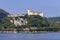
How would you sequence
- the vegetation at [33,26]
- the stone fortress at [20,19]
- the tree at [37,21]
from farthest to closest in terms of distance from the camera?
the stone fortress at [20,19]
the tree at [37,21]
the vegetation at [33,26]

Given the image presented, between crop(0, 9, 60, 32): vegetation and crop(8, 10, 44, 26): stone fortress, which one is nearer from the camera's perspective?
crop(0, 9, 60, 32): vegetation

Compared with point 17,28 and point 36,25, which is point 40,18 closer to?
point 36,25

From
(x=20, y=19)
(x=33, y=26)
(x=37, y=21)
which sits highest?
(x=20, y=19)

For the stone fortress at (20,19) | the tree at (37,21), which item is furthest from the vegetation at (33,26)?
the stone fortress at (20,19)

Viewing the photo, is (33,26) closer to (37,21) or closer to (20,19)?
(37,21)

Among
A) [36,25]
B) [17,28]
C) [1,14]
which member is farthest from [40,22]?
[1,14]

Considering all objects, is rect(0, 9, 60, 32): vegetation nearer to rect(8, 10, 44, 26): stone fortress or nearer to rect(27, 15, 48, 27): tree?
rect(27, 15, 48, 27): tree

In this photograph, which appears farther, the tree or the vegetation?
the tree

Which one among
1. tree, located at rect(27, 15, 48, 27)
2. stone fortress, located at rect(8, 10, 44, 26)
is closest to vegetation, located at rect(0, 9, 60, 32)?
tree, located at rect(27, 15, 48, 27)

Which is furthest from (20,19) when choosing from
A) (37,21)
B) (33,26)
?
(33,26)

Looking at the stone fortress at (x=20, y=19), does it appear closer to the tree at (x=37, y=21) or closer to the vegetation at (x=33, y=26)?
the vegetation at (x=33, y=26)

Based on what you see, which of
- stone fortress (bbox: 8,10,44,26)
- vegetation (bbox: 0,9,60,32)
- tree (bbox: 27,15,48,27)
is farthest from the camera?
stone fortress (bbox: 8,10,44,26)

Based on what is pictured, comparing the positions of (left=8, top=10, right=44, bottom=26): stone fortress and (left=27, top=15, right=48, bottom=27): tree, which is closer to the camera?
(left=27, top=15, right=48, bottom=27): tree

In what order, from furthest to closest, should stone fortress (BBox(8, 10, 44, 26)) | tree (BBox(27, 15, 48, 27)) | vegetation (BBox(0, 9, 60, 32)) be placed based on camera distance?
stone fortress (BBox(8, 10, 44, 26)) → tree (BBox(27, 15, 48, 27)) → vegetation (BBox(0, 9, 60, 32))
